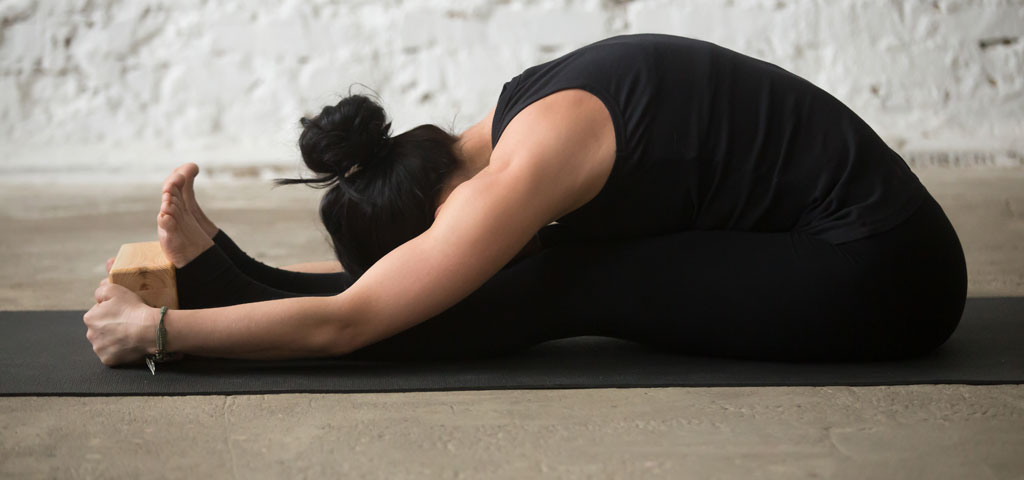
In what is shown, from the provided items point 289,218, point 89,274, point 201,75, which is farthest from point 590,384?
point 201,75

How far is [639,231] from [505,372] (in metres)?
0.35

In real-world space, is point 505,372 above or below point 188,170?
below

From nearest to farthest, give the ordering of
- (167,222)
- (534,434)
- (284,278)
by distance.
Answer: (534,434) → (167,222) → (284,278)

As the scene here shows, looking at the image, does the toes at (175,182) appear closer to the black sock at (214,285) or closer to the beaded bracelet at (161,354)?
the black sock at (214,285)

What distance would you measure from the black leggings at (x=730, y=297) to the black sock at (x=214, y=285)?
3 cm

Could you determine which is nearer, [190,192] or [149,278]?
[149,278]

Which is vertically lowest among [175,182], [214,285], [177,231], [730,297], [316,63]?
[730,297]

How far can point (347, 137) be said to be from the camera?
1.81 meters

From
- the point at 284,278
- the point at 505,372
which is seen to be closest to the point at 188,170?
the point at 284,278

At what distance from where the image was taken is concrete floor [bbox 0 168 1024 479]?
1.38 meters

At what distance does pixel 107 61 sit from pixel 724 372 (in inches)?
177

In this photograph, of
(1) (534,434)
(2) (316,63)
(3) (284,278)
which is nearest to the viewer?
(1) (534,434)

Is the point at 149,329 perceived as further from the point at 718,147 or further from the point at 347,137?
the point at 718,147

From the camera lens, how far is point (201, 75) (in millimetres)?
5367
